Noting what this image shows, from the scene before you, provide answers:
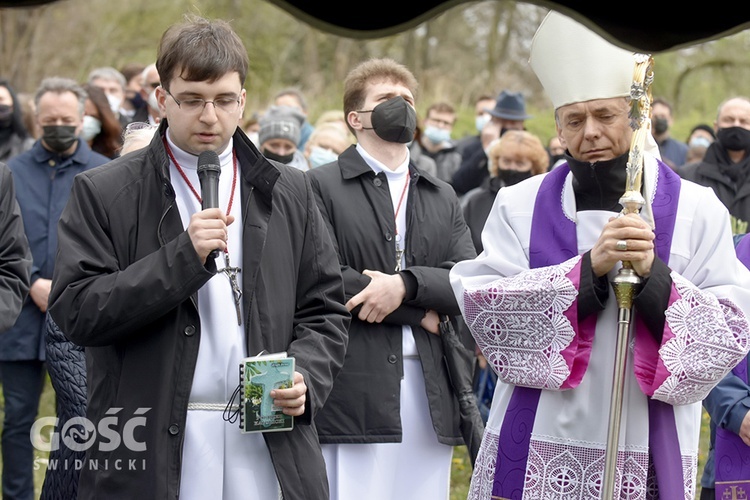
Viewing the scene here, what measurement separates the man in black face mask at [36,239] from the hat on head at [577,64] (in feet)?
11.2

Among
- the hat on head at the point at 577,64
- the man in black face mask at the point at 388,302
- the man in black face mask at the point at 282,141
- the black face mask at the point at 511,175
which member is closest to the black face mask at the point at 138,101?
the man in black face mask at the point at 282,141

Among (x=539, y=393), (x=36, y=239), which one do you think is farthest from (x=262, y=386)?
(x=36, y=239)

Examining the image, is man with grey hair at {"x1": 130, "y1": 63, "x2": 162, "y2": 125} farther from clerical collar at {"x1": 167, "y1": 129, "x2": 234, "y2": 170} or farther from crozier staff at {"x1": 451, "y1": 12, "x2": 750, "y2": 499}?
crozier staff at {"x1": 451, "y1": 12, "x2": 750, "y2": 499}

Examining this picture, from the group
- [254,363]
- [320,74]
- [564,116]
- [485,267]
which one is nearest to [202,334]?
[254,363]

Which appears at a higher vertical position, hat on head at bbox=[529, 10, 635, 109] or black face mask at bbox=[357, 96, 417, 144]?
black face mask at bbox=[357, 96, 417, 144]

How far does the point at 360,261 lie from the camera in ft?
16.9

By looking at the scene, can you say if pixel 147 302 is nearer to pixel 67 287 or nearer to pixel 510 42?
pixel 67 287

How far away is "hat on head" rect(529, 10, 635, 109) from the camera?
398 cm

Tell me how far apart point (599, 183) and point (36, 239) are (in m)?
3.85

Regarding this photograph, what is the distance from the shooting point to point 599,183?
156 inches

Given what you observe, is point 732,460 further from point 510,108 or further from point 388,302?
point 510,108

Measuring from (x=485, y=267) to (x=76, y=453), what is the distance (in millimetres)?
1593

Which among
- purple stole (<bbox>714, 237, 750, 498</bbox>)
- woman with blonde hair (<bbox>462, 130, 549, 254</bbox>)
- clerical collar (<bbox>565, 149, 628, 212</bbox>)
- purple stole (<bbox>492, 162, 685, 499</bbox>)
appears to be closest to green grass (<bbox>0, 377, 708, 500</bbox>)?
woman with blonde hair (<bbox>462, 130, 549, 254</bbox>)

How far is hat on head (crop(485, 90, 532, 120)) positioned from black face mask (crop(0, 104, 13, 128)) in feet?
12.9
